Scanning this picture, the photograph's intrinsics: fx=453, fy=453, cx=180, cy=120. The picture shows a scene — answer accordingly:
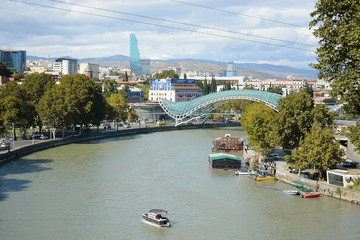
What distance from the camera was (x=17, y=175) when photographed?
24.9 m

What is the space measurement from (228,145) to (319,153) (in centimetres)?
1468

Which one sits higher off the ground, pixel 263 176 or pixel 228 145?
pixel 228 145

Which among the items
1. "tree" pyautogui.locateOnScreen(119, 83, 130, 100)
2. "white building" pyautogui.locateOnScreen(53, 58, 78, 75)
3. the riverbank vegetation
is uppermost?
"white building" pyautogui.locateOnScreen(53, 58, 78, 75)

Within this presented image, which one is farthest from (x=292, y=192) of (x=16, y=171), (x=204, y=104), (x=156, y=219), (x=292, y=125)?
(x=204, y=104)

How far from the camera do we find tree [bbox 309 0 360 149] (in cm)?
1303

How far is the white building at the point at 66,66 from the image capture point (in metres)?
156

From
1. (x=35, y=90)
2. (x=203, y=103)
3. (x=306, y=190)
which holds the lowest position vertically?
(x=306, y=190)

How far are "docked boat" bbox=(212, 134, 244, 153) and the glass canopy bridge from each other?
17075 millimetres

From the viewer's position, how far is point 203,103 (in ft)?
196

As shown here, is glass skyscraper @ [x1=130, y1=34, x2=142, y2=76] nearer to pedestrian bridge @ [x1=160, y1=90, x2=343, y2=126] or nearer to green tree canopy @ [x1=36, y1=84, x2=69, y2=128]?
pedestrian bridge @ [x1=160, y1=90, x2=343, y2=126]

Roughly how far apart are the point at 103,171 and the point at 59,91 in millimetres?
15465

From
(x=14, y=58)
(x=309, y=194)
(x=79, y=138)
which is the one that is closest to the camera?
(x=309, y=194)

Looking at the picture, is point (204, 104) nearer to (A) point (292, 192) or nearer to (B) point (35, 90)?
(B) point (35, 90)

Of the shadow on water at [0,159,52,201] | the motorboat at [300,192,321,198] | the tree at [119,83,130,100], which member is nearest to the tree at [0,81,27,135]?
the shadow on water at [0,159,52,201]
